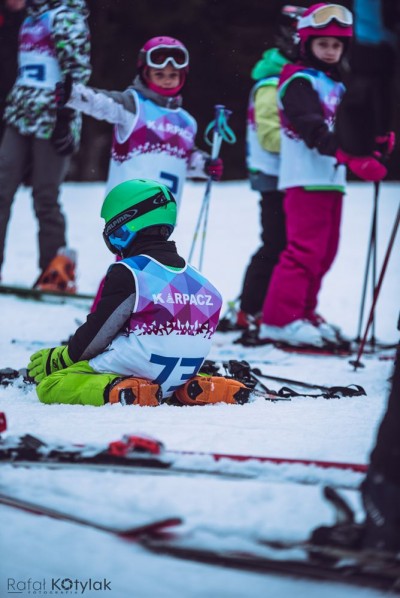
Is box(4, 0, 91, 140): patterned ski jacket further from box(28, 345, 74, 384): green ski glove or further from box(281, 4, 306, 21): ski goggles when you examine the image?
box(28, 345, 74, 384): green ski glove

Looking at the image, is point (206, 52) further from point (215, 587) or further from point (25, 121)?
point (215, 587)

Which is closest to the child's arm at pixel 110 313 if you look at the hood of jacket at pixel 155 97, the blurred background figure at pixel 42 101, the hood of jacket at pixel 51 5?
the hood of jacket at pixel 155 97

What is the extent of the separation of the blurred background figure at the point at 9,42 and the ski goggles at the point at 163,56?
2889 mm

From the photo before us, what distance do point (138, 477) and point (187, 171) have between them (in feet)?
11.9

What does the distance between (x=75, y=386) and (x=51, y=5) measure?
3949 mm

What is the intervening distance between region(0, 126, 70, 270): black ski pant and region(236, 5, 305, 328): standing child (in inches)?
58.9

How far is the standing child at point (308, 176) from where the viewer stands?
5.91 m

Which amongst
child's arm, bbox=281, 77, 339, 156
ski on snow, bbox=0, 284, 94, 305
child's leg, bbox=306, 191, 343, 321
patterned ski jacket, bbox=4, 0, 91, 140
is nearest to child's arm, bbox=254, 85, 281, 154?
child's arm, bbox=281, 77, 339, 156

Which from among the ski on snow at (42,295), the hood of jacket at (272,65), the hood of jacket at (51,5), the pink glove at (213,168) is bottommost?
the ski on snow at (42,295)

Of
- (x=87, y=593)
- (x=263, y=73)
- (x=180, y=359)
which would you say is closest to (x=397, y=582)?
(x=87, y=593)

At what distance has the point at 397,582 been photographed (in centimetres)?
244

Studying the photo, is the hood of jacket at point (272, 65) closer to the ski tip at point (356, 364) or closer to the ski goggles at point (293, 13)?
the ski goggles at point (293, 13)

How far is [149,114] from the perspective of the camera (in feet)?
19.1

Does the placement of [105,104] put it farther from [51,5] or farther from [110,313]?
[110,313]
